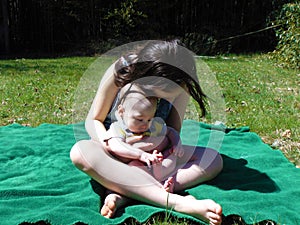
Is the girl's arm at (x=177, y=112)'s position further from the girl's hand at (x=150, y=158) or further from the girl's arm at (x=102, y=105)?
the girl's hand at (x=150, y=158)

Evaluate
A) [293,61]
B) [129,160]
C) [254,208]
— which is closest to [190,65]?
[129,160]

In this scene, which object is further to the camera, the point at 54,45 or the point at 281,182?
the point at 54,45

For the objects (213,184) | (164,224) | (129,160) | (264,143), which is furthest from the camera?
(264,143)

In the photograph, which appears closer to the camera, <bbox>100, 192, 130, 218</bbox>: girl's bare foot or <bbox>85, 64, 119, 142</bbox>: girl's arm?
<bbox>100, 192, 130, 218</bbox>: girl's bare foot

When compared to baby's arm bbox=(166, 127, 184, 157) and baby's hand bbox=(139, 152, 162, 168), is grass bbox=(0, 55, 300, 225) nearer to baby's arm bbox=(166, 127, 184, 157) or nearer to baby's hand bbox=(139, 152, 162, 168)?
baby's hand bbox=(139, 152, 162, 168)

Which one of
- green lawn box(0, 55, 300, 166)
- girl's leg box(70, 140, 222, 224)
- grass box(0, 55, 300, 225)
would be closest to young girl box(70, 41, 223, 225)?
girl's leg box(70, 140, 222, 224)

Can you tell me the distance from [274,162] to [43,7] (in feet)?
31.7

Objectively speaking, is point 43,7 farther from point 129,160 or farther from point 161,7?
point 129,160

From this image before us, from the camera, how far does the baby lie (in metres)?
2.34

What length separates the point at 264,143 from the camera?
3.58 metres

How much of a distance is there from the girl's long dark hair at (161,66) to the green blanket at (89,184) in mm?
651

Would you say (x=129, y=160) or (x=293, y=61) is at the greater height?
(x=129, y=160)

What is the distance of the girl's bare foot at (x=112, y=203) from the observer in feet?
7.22

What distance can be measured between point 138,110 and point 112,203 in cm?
53
